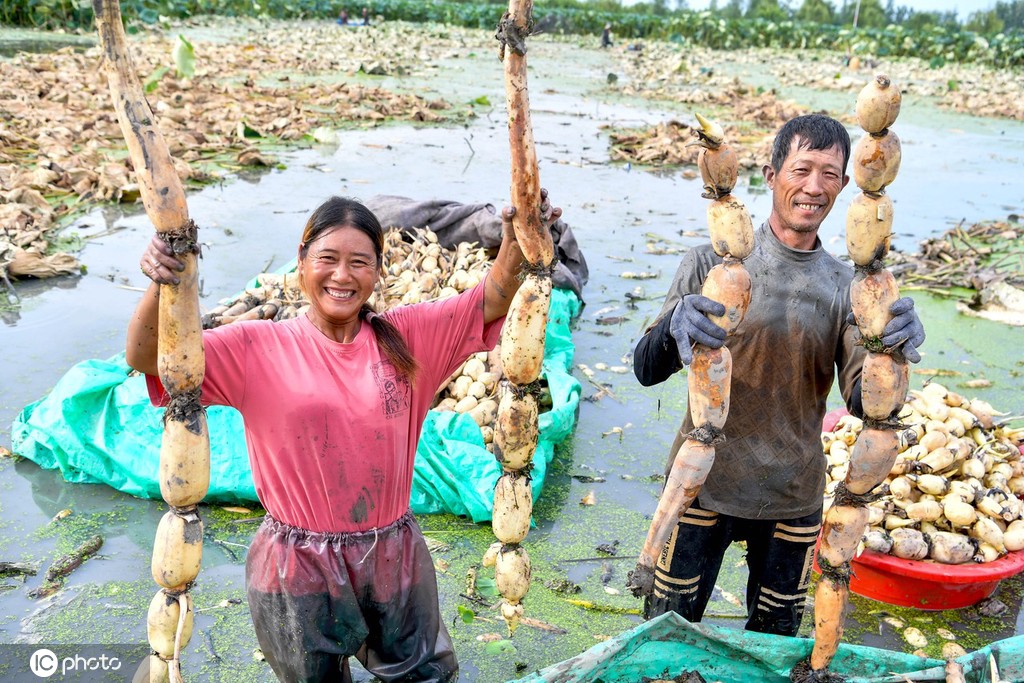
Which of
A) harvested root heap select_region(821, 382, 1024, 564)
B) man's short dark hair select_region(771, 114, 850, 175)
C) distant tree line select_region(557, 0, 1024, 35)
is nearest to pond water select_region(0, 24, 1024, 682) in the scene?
harvested root heap select_region(821, 382, 1024, 564)

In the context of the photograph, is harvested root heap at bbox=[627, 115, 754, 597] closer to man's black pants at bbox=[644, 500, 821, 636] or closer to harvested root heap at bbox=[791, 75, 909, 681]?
harvested root heap at bbox=[791, 75, 909, 681]

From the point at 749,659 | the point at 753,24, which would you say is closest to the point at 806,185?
the point at 749,659

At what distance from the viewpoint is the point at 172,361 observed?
1751 mm

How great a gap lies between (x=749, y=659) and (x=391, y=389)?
1.32 metres

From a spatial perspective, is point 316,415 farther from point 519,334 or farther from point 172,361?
point 519,334

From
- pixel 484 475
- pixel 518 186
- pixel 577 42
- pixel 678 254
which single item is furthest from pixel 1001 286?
pixel 577 42

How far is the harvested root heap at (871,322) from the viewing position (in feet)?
6.29

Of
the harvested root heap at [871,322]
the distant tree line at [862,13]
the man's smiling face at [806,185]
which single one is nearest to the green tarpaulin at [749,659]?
the harvested root heap at [871,322]

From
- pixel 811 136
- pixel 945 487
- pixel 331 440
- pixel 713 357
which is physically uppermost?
pixel 811 136

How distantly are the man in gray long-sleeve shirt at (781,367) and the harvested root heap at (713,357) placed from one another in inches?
8.5

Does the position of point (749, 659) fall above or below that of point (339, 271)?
below

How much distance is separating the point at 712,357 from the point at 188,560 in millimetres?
1251

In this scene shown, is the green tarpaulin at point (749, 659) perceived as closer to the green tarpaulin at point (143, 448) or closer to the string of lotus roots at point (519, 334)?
the string of lotus roots at point (519, 334)

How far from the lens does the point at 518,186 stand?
1869mm
